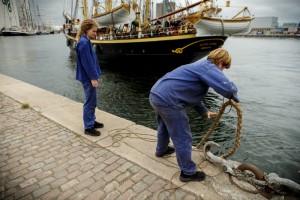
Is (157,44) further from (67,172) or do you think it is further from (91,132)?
(67,172)

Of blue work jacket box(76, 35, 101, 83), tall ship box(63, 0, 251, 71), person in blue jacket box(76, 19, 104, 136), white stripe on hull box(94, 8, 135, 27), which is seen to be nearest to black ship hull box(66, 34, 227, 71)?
tall ship box(63, 0, 251, 71)

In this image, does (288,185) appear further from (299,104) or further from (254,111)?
(299,104)

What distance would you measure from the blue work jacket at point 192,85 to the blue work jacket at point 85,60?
5.47 ft

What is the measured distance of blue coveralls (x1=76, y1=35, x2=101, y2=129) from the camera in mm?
3881

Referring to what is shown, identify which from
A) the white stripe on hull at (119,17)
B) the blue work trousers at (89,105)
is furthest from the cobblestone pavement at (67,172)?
the white stripe on hull at (119,17)

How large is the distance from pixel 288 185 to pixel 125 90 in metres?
9.93

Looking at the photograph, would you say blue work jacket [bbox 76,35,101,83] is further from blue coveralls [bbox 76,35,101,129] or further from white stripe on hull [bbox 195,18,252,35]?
white stripe on hull [bbox 195,18,252,35]

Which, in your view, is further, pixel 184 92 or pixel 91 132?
pixel 91 132

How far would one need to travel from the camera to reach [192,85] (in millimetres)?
2617

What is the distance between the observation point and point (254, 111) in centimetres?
909

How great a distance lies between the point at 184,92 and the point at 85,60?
2090 millimetres

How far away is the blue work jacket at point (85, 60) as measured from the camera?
12.7ft

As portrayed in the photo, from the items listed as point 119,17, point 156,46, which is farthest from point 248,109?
point 119,17

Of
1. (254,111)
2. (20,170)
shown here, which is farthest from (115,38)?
(20,170)
